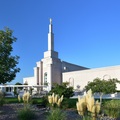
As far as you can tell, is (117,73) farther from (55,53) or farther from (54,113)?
(54,113)

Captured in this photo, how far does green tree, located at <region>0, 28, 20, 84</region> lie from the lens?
15016 millimetres

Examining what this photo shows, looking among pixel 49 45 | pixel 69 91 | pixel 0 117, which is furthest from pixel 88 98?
pixel 49 45

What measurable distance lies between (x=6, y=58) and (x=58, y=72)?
38.9m

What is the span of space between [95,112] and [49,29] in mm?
50302

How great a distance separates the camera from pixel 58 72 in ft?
177

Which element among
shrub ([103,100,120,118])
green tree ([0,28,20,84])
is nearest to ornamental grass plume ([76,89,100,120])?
shrub ([103,100,120,118])

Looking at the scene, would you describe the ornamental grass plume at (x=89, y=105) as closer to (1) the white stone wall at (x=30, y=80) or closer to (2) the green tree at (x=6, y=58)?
(2) the green tree at (x=6, y=58)

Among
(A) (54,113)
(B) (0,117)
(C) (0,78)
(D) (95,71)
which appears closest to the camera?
(A) (54,113)

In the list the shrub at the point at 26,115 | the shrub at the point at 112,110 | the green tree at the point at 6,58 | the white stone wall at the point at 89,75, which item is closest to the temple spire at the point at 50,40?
the white stone wall at the point at 89,75

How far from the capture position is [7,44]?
1527 cm

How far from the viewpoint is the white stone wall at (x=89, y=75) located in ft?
144

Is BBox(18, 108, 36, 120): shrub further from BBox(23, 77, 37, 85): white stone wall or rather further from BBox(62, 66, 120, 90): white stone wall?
BBox(23, 77, 37, 85): white stone wall

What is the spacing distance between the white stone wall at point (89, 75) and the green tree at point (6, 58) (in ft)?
102

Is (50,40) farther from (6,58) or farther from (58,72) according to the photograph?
(6,58)
